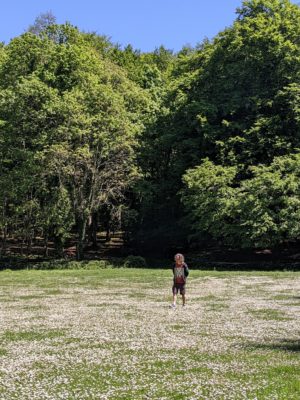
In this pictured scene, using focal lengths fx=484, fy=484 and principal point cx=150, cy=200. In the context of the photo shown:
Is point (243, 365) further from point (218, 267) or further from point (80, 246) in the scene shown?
point (80, 246)

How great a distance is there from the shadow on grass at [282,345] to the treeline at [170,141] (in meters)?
28.9

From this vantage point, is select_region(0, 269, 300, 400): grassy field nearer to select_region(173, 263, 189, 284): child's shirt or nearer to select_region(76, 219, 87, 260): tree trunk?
select_region(173, 263, 189, 284): child's shirt

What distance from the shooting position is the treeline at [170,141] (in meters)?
47.0

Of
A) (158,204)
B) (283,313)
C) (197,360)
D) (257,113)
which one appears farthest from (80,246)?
(197,360)

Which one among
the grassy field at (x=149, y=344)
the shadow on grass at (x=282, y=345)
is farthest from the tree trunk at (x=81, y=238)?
the shadow on grass at (x=282, y=345)

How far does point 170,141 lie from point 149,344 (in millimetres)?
42380

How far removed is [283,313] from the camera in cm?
2059

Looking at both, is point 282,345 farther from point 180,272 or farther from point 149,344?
point 180,272

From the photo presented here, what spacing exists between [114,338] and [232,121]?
41845 millimetres

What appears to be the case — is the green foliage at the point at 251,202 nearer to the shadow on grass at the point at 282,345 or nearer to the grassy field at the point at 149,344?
the grassy field at the point at 149,344

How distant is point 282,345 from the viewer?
47.4ft

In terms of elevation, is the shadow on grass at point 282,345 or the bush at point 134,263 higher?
the bush at point 134,263

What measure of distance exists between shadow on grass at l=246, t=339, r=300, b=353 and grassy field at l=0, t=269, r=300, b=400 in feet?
0.10

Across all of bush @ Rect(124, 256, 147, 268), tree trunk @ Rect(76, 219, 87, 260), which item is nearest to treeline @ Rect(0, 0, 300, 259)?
tree trunk @ Rect(76, 219, 87, 260)
